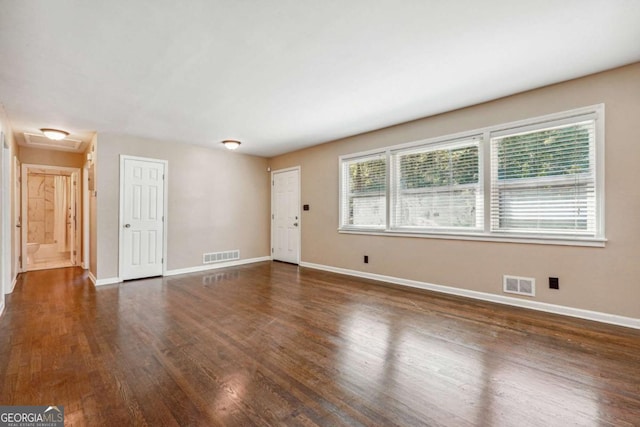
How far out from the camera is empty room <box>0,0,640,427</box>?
1866mm

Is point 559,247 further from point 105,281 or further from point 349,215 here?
point 105,281

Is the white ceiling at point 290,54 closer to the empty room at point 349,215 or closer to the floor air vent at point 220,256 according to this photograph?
the empty room at point 349,215

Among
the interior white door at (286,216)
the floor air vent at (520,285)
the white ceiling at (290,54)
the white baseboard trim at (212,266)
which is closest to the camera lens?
the white ceiling at (290,54)

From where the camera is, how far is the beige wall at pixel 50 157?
553 centimetres

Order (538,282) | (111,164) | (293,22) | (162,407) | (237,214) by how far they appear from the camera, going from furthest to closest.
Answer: (237,214) < (111,164) < (538,282) < (293,22) < (162,407)

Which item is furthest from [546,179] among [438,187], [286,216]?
[286,216]

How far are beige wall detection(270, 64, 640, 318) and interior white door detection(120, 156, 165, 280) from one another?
3.70 meters

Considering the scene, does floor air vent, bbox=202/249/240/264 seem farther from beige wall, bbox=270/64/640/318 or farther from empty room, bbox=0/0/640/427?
beige wall, bbox=270/64/640/318

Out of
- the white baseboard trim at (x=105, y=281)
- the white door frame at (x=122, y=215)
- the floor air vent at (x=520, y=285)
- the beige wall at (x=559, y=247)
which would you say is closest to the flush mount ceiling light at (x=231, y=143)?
the white door frame at (x=122, y=215)

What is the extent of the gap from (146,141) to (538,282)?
6221mm

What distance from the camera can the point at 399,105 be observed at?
A: 371cm

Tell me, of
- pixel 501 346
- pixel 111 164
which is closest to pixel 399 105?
pixel 501 346

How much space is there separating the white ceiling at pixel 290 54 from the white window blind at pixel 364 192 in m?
1.14

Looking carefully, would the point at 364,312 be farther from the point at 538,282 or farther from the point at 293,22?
the point at 293,22
